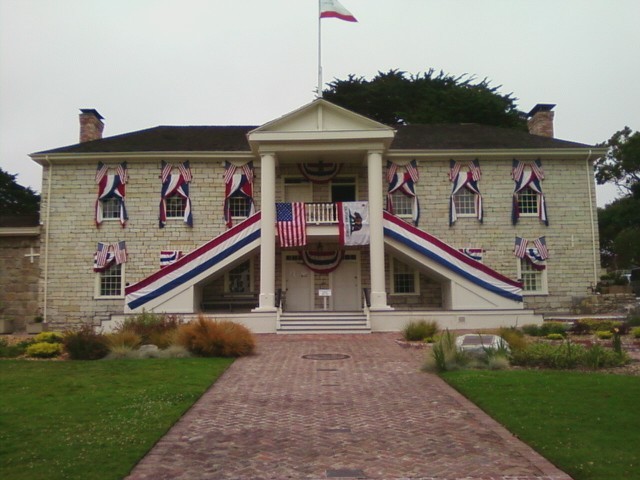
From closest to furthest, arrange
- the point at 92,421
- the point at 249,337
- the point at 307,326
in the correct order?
the point at 92,421 → the point at 249,337 → the point at 307,326

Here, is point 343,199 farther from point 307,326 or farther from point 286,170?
point 307,326

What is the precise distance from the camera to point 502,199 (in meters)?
25.3

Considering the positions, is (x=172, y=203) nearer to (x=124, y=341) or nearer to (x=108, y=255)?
(x=108, y=255)

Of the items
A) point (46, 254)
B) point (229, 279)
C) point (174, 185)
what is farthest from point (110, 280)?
point (229, 279)

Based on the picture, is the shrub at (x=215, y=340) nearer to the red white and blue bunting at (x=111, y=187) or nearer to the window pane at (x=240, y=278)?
the window pane at (x=240, y=278)

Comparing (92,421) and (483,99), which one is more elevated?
(483,99)

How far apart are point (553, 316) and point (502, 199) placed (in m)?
5.22

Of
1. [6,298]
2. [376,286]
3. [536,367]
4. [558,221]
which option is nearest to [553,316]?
[558,221]

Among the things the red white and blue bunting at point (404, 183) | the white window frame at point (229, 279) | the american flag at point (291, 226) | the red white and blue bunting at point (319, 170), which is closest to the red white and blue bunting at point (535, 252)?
the red white and blue bunting at point (404, 183)

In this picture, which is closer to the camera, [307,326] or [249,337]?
[249,337]

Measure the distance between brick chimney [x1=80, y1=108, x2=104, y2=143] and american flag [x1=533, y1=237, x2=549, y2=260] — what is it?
2037cm

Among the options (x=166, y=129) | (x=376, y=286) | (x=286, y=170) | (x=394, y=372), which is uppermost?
(x=166, y=129)

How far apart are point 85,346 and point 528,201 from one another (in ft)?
60.9

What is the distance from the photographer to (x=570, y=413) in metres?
8.31
